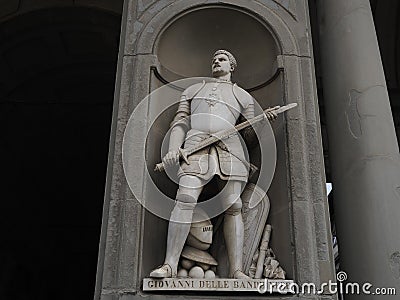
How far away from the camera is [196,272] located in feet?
16.1

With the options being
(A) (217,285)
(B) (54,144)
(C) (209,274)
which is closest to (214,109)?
(C) (209,274)

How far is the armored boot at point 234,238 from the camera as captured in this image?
4875mm

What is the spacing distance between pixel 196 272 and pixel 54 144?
10476mm

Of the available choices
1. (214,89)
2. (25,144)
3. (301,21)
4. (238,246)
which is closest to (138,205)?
(238,246)

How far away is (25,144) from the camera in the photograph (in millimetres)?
13859

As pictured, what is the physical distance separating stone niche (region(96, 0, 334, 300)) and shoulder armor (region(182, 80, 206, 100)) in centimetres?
35

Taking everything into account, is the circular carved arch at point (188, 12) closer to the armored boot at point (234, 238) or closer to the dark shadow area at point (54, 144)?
the armored boot at point (234, 238)

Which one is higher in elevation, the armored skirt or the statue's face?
the statue's face

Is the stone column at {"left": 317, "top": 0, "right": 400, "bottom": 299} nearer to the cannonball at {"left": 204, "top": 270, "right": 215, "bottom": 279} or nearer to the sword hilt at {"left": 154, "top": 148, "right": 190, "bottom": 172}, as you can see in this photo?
the cannonball at {"left": 204, "top": 270, "right": 215, "bottom": 279}

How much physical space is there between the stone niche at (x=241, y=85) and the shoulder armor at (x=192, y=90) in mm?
350

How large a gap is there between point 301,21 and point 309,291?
10.7 feet

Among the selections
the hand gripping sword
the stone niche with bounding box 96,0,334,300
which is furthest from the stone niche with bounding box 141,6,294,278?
the hand gripping sword

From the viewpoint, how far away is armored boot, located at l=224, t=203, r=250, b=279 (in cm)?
488
